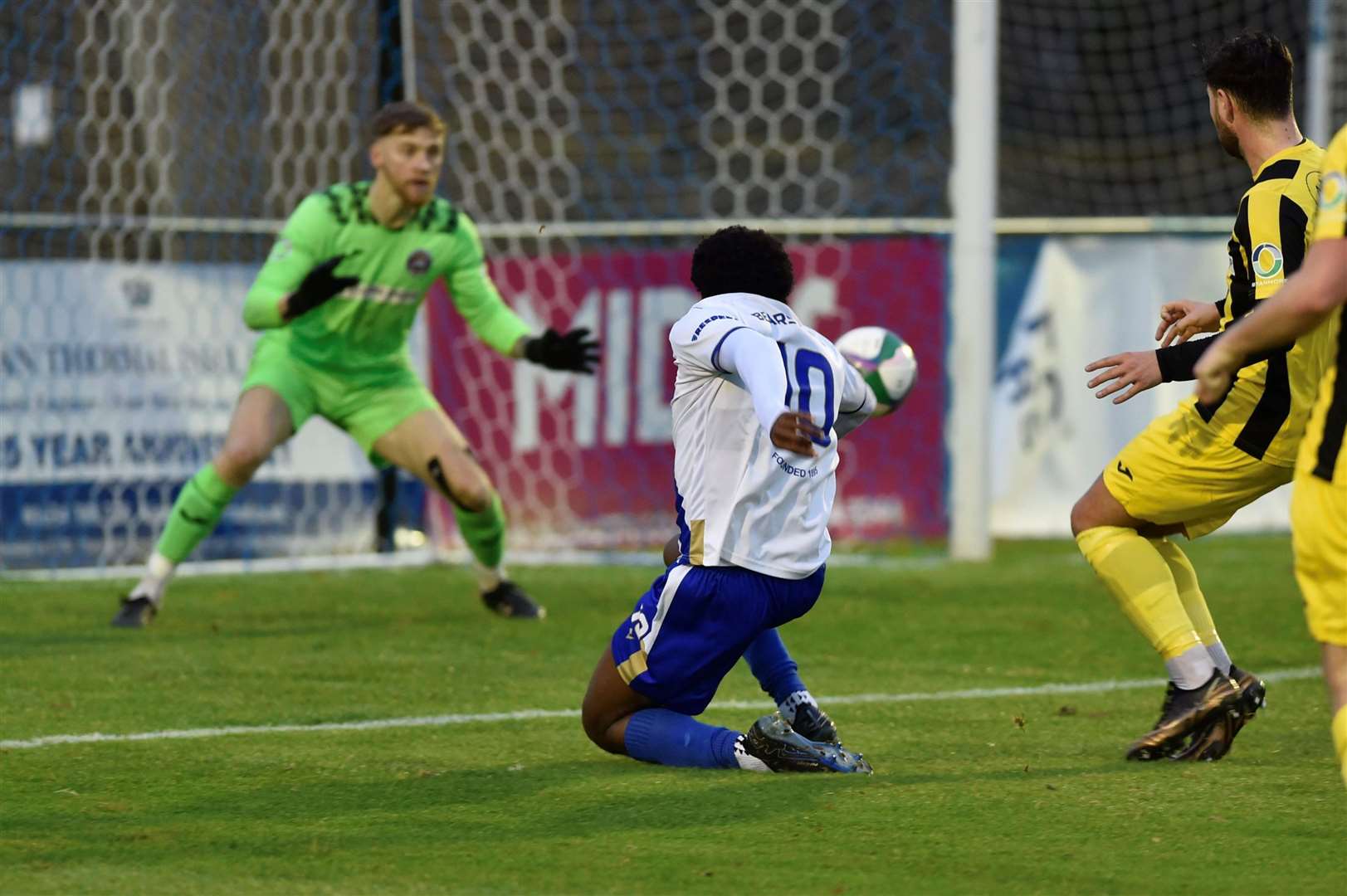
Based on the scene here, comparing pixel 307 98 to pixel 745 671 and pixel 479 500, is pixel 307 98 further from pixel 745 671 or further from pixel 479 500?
pixel 745 671

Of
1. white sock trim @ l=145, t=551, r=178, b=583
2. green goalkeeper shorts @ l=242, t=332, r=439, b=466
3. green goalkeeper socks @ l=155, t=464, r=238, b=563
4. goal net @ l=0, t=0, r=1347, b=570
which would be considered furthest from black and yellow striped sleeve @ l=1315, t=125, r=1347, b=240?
goal net @ l=0, t=0, r=1347, b=570

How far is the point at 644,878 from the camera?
382cm

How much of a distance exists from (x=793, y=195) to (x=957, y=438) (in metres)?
5.22

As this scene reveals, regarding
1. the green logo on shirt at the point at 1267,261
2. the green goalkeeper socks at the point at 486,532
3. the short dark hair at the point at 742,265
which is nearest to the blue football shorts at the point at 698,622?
the short dark hair at the point at 742,265

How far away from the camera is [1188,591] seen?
5422mm

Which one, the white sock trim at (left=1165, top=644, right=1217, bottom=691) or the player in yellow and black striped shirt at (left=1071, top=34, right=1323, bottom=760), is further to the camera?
the white sock trim at (left=1165, top=644, right=1217, bottom=691)

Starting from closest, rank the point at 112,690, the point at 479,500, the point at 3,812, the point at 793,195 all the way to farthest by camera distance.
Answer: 1. the point at 3,812
2. the point at 112,690
3. the point at 479,500
4. the point at 793,195

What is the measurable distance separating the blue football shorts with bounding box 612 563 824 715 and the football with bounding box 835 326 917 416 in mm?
889

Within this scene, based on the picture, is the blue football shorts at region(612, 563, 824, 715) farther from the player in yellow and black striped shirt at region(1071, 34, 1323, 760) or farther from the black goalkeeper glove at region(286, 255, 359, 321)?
the black goalkeeper glove at region(286, 255, 359, 321)

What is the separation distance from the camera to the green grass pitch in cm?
389

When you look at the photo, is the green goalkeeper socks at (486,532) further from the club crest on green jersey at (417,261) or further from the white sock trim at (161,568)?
the white sock trim at (161,568)

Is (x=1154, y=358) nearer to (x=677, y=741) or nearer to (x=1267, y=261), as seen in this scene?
(x=1267, y=261)

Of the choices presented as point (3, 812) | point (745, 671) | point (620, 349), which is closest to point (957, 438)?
point (620, 349)

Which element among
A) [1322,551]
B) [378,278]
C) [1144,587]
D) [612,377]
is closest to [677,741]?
[1144,587]
